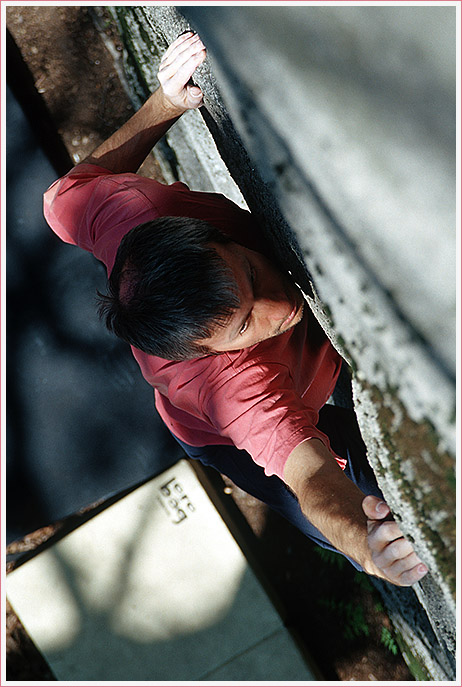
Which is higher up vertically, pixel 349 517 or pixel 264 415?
pixel 264 415

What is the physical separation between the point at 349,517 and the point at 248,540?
1.68 meters

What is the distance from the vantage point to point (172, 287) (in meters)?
1.25

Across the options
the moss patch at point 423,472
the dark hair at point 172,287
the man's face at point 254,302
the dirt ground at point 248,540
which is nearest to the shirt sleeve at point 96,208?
the dark hair at point 172,287

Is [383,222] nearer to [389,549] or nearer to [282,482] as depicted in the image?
[389,549]

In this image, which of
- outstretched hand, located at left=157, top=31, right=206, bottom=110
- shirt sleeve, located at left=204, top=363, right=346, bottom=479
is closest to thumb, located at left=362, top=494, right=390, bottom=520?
shirt sleeve, located at left=204, top=363, right=346, bottom=479

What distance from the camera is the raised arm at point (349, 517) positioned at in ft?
3.34

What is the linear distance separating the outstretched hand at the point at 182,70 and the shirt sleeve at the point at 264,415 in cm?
81

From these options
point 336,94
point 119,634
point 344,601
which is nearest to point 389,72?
point 336,94

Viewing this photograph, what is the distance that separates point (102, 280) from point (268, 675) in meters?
1.99

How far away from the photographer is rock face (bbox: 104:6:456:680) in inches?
31.8

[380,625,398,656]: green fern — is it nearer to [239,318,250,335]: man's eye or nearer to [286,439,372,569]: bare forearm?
[286,439,372,569]: bare forearm

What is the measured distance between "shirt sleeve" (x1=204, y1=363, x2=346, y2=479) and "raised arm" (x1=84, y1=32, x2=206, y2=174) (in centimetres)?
82

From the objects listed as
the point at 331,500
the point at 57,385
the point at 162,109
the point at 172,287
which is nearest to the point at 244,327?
the point at 172,287

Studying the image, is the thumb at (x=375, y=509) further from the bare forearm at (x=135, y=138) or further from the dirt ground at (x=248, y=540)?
the dirt ground at (x=248, y=540)
